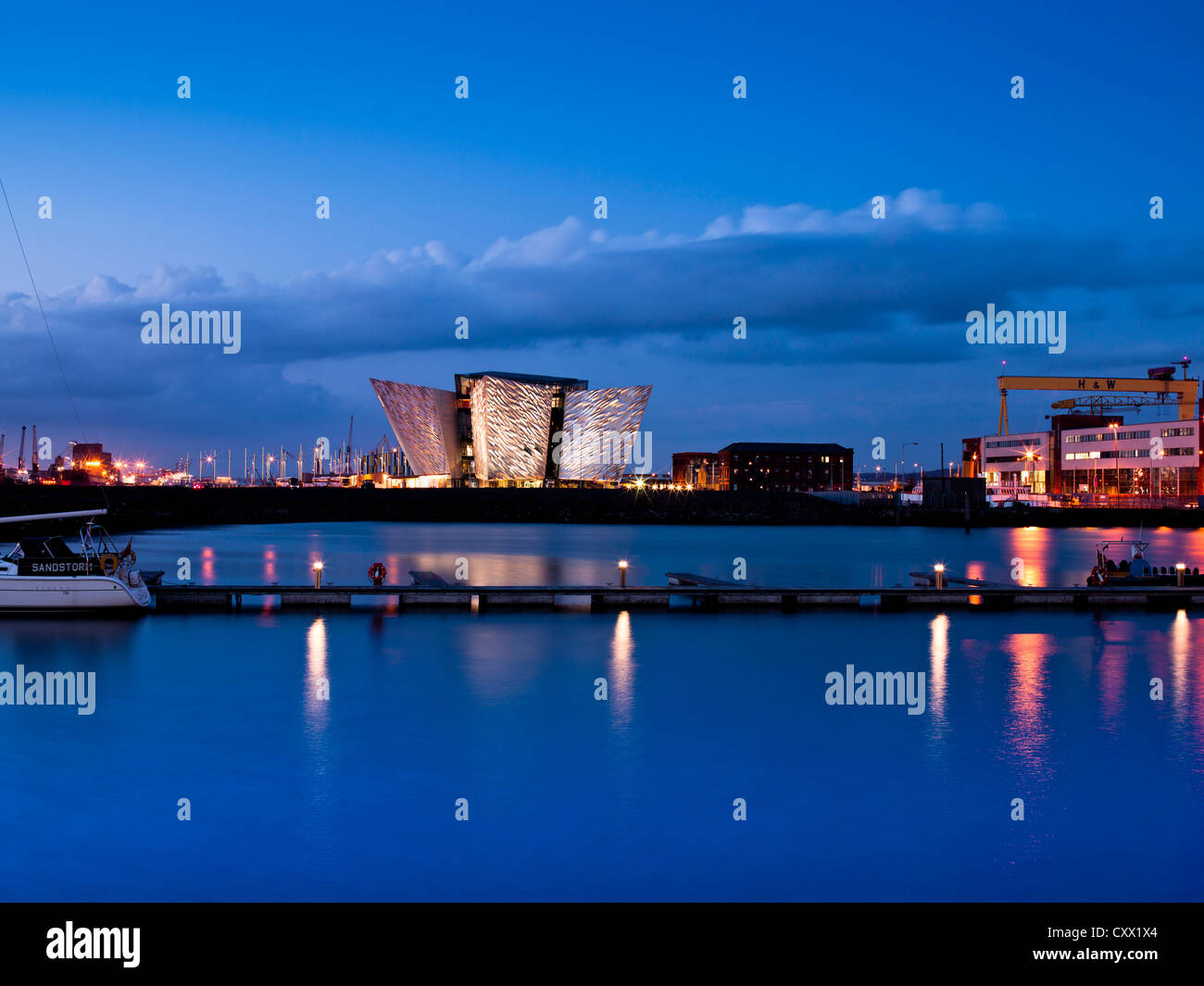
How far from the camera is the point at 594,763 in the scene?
626 inches

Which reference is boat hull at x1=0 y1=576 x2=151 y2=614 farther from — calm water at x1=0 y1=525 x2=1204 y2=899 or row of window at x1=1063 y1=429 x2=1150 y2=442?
row of window at x1=1063 y1=429 x2=1150 y2=442

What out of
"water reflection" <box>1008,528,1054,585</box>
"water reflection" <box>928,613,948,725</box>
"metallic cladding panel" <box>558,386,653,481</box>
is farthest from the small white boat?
"metallic cladding panel" <box>558,386,653,481</box>

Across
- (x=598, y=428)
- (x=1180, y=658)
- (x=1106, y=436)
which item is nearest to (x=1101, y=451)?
(x=1106, y=436)

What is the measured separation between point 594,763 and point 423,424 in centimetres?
11395

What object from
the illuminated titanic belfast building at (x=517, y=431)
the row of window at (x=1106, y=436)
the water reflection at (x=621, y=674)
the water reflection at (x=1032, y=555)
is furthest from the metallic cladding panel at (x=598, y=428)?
the water reflection at (x=621, y=674)

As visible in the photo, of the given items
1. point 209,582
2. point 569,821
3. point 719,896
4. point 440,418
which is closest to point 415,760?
point 569,821

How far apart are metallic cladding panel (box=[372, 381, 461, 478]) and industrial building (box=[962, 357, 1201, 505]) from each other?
6912 cm

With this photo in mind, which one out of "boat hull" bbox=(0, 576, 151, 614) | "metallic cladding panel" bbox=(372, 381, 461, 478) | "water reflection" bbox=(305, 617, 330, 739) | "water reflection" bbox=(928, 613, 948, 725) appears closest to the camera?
"water reflection" bbox=(305, 617, 330, 739)

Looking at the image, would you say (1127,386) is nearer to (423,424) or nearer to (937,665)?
(423,424)

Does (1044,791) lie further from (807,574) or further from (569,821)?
(807,574)

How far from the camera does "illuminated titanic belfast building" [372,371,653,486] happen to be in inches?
4988

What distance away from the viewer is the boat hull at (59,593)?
29125mm

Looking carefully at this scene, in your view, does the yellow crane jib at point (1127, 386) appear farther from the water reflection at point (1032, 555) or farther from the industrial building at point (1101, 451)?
the water reflection at point (1032, 555)

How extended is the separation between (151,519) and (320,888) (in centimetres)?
9043
